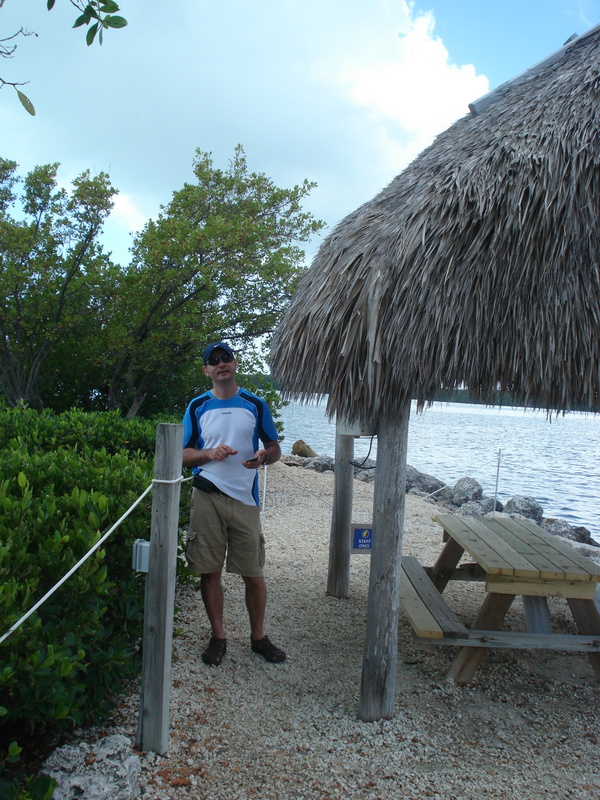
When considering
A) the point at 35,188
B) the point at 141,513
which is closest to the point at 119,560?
the point at 141,513

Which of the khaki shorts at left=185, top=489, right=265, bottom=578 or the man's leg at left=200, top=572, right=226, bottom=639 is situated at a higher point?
the khaki shorts at left=185, top=489, right=265, bottom=578

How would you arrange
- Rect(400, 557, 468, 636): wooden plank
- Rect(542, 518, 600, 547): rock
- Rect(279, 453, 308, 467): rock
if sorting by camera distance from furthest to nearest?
1. Rect(279, 453, 308, 467): rock
2. Rect(542, 518, 600, 547): rock
3. Rect(400, 557, 468, 636): wooden plank

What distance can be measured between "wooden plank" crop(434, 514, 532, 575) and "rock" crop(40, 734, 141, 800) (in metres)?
2.21

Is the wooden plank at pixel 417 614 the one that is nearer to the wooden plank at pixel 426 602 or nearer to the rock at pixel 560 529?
the wooden plank at pixel 426 602

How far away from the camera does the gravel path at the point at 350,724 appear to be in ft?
9.07

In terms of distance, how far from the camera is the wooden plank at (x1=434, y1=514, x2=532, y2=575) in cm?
364

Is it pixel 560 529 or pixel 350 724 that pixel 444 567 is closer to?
pixel 350 724

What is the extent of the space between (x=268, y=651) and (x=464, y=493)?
9.70 m

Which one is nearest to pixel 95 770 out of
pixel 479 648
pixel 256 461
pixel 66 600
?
pixel 66 600

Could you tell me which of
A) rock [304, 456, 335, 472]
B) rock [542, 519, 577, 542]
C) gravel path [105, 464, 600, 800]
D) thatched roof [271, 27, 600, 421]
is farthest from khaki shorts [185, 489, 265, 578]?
rock [304, 456, 335, 472]

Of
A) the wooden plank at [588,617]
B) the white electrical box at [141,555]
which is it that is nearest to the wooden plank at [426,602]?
the wooden plank at [588,617]

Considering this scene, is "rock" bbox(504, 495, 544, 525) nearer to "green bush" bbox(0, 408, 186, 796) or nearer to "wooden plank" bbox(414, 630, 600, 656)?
"wooden plank" bbox(414, 630, 600, 656)

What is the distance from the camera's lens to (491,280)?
3117mm

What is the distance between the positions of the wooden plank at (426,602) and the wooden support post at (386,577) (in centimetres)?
24
